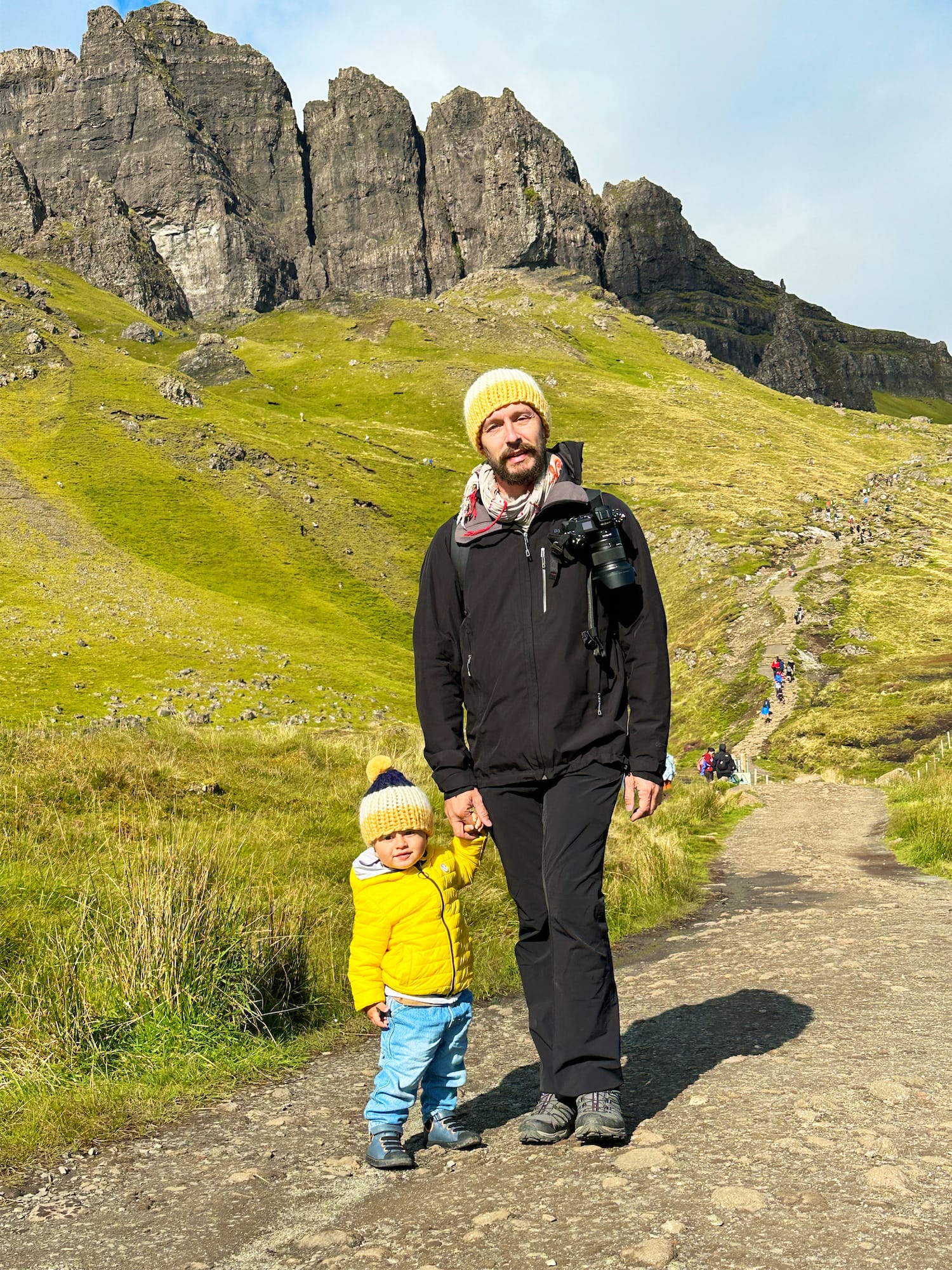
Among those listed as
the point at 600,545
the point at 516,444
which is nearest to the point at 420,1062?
the point at 600,545

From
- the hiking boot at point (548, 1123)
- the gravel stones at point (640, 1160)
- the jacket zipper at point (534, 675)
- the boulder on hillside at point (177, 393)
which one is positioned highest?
the boulder on hillside at point (177, 393)

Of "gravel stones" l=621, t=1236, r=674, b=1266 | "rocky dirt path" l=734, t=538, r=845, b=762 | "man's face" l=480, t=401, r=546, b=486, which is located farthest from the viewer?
"rocky dirt path" l=734, t=538, r=845, b=762

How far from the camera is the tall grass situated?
545 inches

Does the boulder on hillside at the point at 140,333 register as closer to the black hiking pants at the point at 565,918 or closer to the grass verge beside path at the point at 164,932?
the grass verge beside path at the point at 164,932

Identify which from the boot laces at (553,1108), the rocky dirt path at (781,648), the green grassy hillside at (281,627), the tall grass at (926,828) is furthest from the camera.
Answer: the rocky dirt path at (781,648)

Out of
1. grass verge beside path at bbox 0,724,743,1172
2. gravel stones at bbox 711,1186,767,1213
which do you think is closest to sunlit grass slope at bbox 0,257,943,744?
grass verge beside path at bbox 0,724,743,1172

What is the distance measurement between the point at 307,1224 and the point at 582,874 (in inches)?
74.1

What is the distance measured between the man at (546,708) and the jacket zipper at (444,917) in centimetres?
33

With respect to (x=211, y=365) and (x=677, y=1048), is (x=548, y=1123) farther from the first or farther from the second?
(x=211, y=365)

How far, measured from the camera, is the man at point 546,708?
483cm

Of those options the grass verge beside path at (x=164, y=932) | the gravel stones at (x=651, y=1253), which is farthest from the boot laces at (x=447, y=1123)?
the gravel stones at (x=651, y=1253)

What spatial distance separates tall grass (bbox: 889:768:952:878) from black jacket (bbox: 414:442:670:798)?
952cm

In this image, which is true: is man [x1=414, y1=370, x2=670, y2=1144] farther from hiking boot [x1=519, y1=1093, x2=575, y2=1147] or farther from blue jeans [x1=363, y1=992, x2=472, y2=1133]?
blue jeans [x1=363, y1=992, x2=472, y2=1133]

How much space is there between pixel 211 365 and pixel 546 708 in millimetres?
147388
